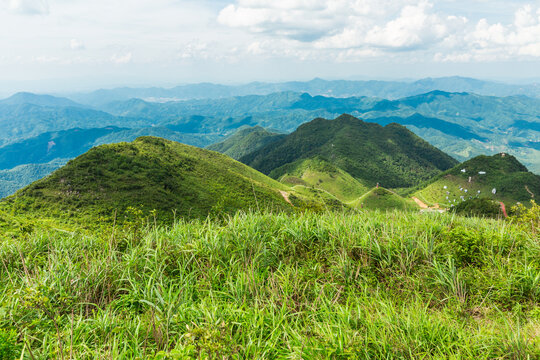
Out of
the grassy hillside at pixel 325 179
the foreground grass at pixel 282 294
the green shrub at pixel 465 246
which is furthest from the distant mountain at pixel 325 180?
the foreground grass at pixel 282 294

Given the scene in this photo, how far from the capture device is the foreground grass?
3.64 metres

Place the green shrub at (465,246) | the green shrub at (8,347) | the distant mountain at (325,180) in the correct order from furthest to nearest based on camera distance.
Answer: the distant mountain at (325,180)
the green shrub at (465,246)
the green shrub at (8,347)

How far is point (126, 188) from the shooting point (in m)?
51.5

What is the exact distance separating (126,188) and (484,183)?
6247 inches

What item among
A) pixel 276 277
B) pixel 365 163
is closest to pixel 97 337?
pixel 276 277

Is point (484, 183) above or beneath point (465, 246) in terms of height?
beneath

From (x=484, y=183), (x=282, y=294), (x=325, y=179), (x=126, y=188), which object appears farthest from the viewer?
(x=325, y=179)

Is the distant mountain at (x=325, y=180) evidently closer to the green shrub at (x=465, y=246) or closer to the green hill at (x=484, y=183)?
the green hill at (x=484, y=183)

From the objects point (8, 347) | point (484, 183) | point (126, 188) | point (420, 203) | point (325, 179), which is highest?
point (8, 347)

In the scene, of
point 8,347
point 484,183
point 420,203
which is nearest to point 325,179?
point 420,203

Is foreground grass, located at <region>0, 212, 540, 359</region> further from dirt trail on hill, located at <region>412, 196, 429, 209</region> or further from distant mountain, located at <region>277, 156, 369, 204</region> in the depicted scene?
dirt trail on hill, located at <region>412, 196, 429, 209</region>

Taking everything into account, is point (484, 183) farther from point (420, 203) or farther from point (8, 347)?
point (8, 347)

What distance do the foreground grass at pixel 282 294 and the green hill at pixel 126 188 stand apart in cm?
2629

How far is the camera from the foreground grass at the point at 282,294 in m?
3.64
